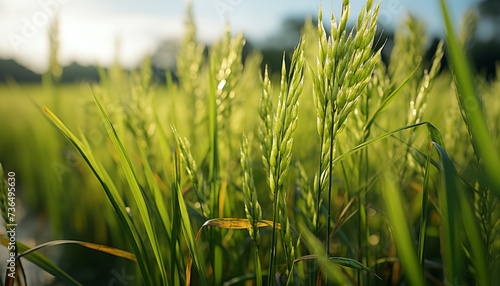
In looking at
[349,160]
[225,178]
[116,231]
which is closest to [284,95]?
[349,160]

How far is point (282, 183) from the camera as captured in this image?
0.40m

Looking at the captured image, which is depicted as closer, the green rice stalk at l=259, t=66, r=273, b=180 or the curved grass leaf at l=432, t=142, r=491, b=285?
the curved grass leaf at l=432, t=142, r=491, b=285

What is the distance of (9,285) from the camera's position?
516mm

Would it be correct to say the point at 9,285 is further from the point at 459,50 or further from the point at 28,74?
the point at 28,74

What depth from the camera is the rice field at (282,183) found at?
0.36 metres

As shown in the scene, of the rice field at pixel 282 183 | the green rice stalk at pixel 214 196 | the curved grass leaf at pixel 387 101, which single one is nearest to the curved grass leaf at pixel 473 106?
the rice field at pixel 282 183

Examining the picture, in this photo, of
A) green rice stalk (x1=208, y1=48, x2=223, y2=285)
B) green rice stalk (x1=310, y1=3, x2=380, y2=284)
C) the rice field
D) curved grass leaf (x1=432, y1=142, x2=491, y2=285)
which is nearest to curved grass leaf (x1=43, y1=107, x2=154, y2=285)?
the rice field

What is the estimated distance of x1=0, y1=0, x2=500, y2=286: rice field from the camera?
363 mm

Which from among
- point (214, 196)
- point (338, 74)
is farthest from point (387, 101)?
point (214, 196)

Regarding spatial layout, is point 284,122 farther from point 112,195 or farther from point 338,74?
point 112,195

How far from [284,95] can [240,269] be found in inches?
17.2

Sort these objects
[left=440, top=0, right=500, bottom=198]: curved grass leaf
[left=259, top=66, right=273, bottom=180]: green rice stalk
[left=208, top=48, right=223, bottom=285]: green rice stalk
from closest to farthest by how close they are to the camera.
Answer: [left=440, top=0, right=500, bottom=198]: curved grass leaf
[left=259, top=66, right=273, bottom=180]: green rice stalk
[left=208, top=48, right=223, bottom=285]: green rice stalk

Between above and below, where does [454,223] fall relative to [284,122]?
below

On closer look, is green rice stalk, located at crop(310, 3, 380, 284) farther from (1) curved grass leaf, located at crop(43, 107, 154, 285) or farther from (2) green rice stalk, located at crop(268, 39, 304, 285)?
(1) curved grass leaf, located at crop(43, 107, 154, 285)
